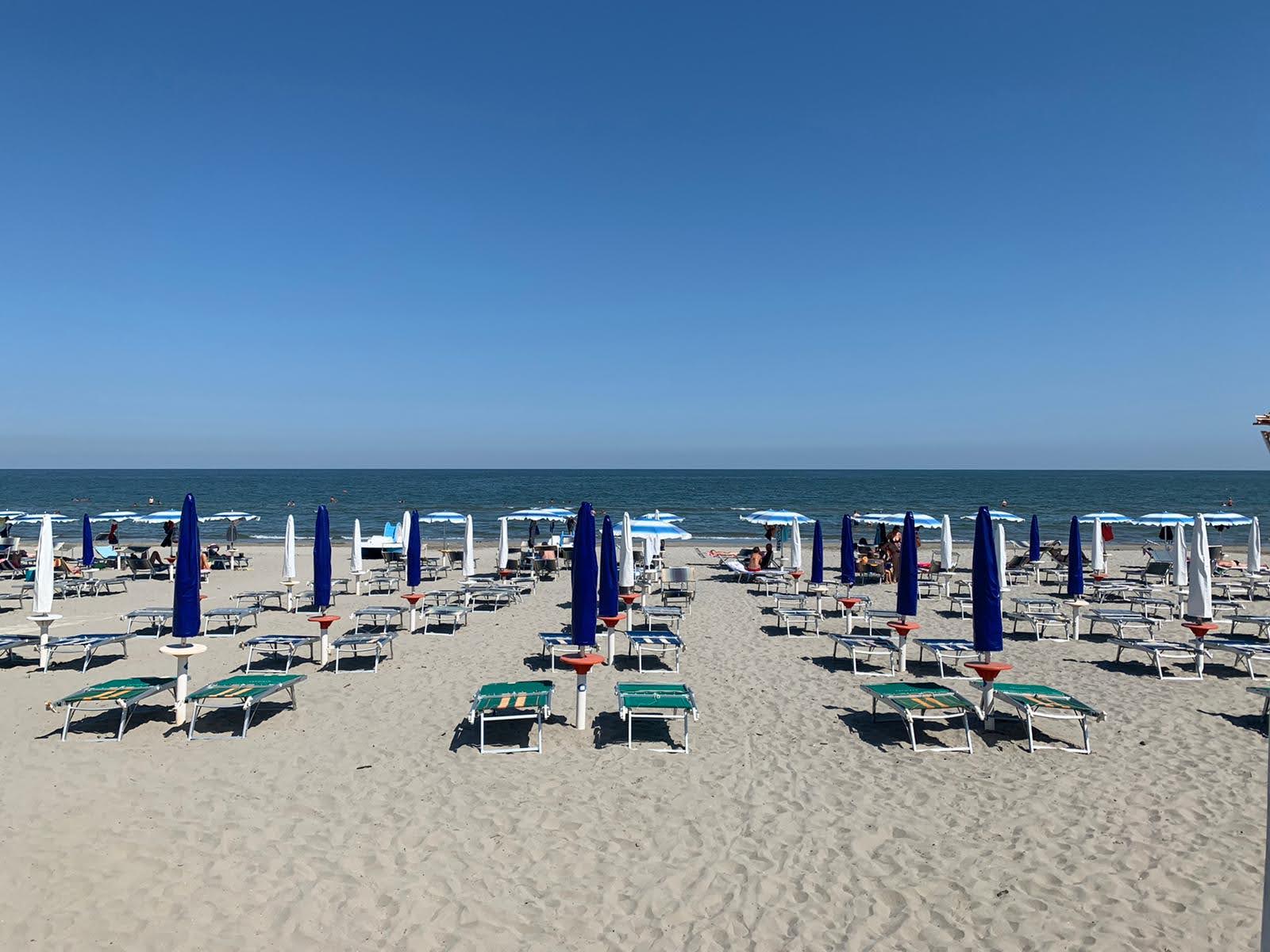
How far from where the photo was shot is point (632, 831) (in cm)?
581

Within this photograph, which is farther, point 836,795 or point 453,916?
point 836,795

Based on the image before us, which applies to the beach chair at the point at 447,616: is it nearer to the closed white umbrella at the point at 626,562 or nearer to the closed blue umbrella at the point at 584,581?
the closed white umbrella at the point at 626,562

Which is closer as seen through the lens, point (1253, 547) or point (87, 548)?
point (1253, 547)

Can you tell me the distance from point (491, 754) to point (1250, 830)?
619cm

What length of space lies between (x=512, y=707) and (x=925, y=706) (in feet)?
13.7

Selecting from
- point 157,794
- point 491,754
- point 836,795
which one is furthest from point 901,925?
point 157,794

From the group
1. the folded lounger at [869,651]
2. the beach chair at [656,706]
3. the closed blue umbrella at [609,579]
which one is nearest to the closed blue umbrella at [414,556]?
the closed blue umbrella at [609,579]

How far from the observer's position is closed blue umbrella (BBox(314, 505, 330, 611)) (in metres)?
11.2

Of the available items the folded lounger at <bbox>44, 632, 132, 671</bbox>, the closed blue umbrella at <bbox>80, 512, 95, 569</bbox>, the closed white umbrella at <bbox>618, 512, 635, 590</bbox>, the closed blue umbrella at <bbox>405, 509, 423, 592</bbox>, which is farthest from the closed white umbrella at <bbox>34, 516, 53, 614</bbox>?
the closed blue umbrella at <bbox>80, 512, 95, 569</bbox>

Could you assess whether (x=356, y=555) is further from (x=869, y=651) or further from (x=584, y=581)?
(x=869, y=651)

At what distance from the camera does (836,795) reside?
643 cm

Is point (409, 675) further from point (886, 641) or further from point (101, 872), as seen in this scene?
point (886, 641)

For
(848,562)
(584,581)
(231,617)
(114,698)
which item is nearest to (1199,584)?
(848,562)

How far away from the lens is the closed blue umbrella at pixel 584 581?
8.20 m
